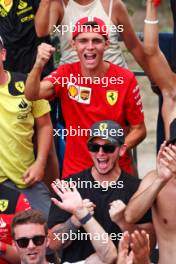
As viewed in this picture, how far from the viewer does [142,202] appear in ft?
25.5

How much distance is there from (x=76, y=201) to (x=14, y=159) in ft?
3.43

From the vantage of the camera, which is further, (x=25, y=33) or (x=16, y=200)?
(x=25, y=33)

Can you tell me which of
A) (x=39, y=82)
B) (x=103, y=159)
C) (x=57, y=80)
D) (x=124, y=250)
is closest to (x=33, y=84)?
(x=39, y=82)

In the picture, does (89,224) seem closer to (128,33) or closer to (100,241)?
(100,241)

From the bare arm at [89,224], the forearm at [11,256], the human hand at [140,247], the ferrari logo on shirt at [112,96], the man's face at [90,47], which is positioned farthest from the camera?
the ferrari logo on shirt at [112,96]

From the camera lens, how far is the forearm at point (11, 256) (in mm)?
8305

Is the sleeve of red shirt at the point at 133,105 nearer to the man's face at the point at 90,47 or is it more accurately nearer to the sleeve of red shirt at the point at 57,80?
the man's face at the point at 90,47

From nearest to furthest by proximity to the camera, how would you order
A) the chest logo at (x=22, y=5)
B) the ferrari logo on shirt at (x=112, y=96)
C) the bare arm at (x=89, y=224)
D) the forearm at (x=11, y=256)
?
1. the bare arm at (x=89, y=224)
2. the forearm at (x=11, y=256)
3. the ferrari logo on shirt at (x=112, y=96)
4. the chest logo at (x=22, y=5)

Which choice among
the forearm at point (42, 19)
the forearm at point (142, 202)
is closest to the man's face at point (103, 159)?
the forearm at point (142, 202)

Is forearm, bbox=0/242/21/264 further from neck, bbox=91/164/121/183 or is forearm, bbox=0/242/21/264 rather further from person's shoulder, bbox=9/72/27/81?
person's shoulder, bbox=9/72/27/81

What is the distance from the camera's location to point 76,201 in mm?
7883

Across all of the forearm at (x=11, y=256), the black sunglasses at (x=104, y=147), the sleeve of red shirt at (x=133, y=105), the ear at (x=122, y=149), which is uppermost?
the sleeve of red shirt at (x=133, y=105)

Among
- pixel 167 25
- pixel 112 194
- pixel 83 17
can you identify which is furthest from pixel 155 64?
pixel 167 25

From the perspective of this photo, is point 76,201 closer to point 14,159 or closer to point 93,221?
point 93,221
